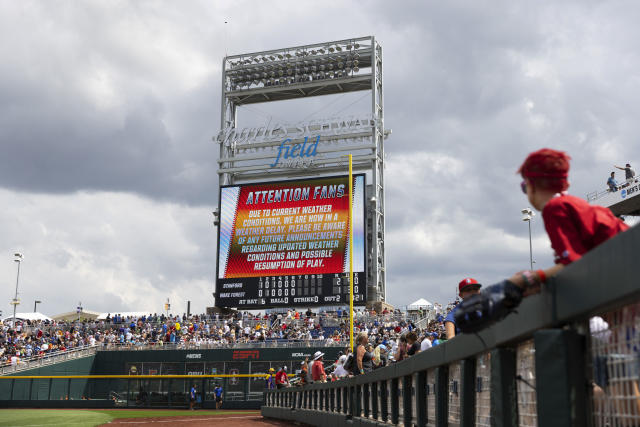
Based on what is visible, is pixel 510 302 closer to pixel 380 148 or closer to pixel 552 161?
pixel 552 161

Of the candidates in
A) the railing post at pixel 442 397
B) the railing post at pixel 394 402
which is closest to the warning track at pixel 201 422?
the railing post at pixel 394 402

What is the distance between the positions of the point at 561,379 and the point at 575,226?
0.60 m

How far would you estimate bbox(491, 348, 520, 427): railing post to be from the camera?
3543mm

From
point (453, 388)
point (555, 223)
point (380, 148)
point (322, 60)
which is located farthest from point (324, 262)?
point (555, 223)

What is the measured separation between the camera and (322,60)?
4556 centimetres

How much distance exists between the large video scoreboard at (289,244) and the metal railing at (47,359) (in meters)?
8.12

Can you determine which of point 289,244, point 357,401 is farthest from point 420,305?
point 357,401

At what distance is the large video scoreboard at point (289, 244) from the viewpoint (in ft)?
126

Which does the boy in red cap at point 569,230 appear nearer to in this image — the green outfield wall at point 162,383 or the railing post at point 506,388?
the railing post at point 506,388

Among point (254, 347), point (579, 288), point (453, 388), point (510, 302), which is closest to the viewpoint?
point (579, 288)

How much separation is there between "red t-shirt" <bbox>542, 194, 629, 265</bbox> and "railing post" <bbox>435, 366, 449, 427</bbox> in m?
2.73

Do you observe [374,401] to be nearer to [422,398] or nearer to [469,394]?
[422,398]

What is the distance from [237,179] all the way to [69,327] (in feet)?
46.1

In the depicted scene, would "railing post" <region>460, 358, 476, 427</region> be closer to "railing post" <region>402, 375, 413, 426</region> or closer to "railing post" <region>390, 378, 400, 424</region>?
"railing post" <region>402, 375, 413, 426</region>
